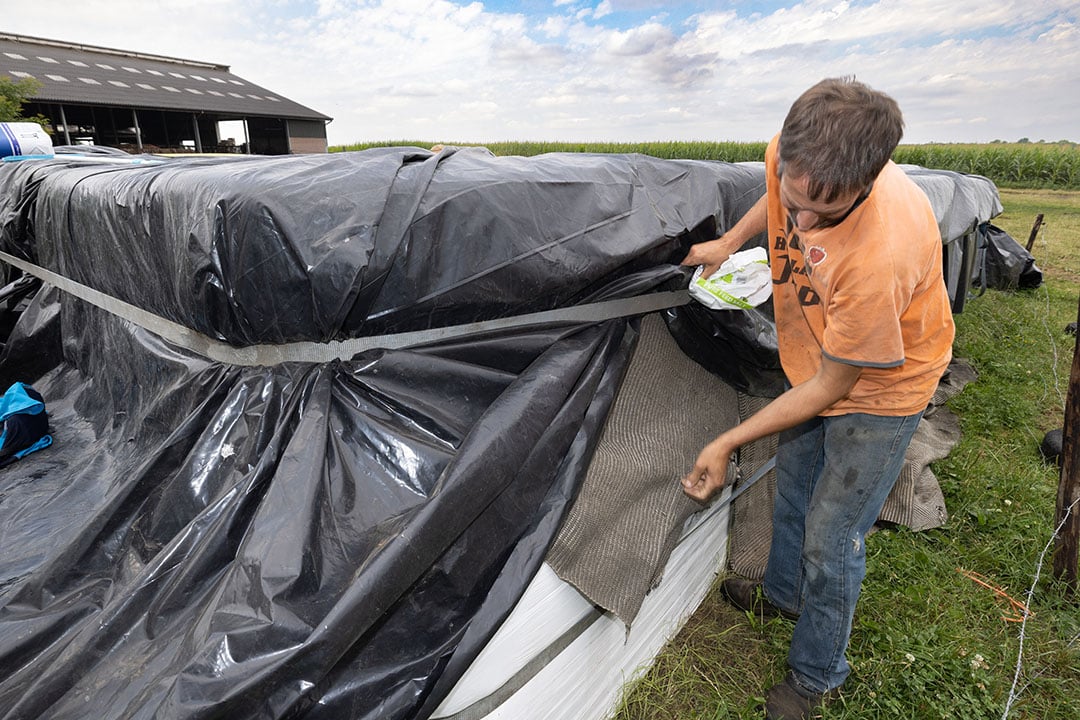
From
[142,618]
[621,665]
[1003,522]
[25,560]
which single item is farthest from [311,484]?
[1003,522]

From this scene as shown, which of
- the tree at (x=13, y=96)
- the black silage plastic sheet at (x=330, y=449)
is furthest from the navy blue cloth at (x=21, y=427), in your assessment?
the tree at (x=13, y=96)

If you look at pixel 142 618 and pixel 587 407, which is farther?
pixel 587 407

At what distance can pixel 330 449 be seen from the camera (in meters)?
1.24

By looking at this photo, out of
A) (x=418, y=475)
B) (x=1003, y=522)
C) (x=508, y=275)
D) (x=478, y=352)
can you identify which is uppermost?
(x=508, y=275)

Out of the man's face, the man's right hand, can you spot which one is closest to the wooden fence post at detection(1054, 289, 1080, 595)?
the man's right hand

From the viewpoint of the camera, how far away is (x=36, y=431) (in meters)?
1.92

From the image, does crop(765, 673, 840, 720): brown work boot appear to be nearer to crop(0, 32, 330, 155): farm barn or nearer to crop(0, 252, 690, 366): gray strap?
crop(0, 252, 690, 366): gray strap

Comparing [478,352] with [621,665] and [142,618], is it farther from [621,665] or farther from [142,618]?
[621,665]

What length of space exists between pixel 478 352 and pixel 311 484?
0.48 m

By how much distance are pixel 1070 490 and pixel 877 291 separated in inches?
65.3

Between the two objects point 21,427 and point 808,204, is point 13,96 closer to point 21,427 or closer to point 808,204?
point 21,427

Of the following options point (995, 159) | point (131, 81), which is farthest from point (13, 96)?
point (995, 159)

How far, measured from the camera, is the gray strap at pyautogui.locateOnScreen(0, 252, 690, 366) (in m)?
1.34

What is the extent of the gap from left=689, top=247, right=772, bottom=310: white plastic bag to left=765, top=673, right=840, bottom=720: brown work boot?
45.1 inches
